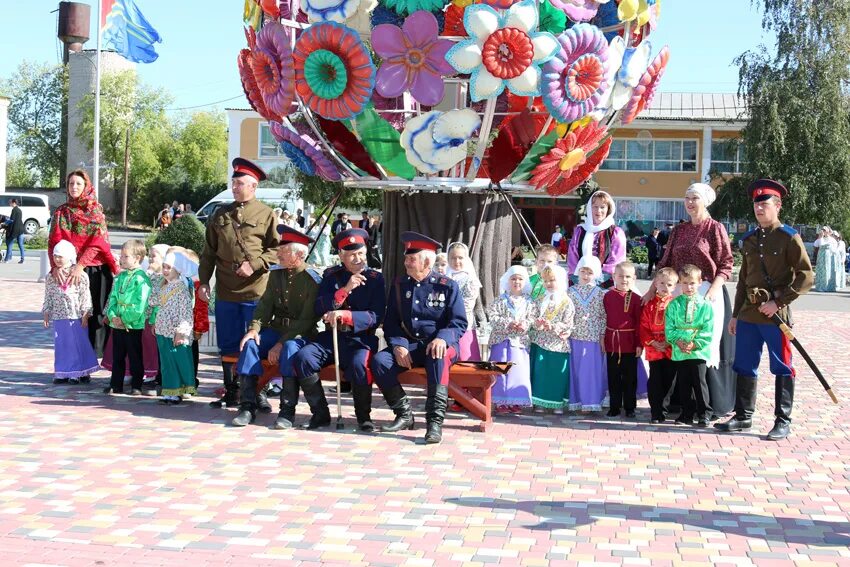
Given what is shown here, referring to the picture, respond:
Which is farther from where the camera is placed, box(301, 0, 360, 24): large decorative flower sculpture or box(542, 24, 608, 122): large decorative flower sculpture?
box(301, 0, 360, 24): large decorative flower sculpture

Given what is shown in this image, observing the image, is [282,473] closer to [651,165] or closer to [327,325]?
[327,325]

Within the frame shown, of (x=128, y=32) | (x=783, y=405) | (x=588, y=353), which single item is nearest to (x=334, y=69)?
(x=588, y=353)

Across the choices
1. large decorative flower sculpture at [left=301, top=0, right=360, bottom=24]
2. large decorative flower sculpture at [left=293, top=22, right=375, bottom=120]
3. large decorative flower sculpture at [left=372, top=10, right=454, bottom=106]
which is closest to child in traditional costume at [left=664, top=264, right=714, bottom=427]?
large decorative flower sculpture at [left=372, top=10, right=454, bottom=106]

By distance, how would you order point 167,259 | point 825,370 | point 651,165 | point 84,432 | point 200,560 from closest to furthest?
point 200,560, point 84,432, point 167,259, point 825,370, point 651,165

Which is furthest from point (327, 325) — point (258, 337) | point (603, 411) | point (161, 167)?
point (161, 167)

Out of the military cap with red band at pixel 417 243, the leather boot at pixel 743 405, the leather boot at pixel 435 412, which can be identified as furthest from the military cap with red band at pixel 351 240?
the leather boot at pixel 743 405

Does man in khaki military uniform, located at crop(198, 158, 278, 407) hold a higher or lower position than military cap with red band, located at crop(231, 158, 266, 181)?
lower

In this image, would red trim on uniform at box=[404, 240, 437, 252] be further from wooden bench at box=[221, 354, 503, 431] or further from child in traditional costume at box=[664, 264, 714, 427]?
child in traditional costume at box=[664, 264, 714, 427]

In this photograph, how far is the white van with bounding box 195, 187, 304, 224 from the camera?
3831 cm

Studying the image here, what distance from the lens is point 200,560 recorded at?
485 cm

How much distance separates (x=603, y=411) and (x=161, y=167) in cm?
6121

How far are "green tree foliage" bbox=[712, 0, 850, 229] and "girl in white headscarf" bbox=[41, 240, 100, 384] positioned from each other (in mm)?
30717

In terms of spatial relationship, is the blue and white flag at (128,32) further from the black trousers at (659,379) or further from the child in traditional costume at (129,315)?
the black trousers at (659,379)

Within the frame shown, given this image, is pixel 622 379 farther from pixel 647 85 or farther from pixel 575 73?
pixel 647 85
